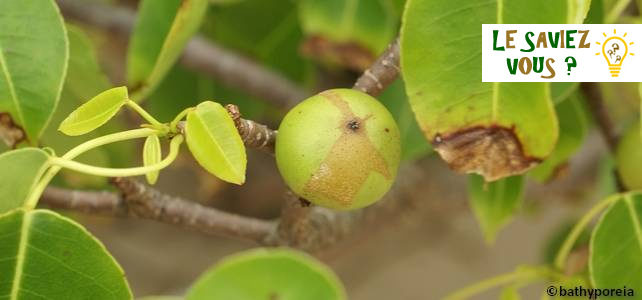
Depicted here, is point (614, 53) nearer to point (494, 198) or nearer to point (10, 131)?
point (494, 198)

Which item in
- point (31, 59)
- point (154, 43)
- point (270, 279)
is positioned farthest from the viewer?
point (154, 43)

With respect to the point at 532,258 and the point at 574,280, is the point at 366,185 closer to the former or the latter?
the point at 574,280

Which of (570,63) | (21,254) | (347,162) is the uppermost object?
(570,63)

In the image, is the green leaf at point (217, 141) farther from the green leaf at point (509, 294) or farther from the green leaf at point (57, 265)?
the green leaf at point (509, 294)

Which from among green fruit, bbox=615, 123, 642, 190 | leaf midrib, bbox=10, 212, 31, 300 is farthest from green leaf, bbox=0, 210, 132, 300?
green fruit, bbox=615, 123, 642, 190

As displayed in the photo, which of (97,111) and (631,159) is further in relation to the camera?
(631,159)

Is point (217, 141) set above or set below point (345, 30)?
below

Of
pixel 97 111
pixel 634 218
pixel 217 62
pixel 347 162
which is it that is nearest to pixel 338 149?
pixel 347 162
